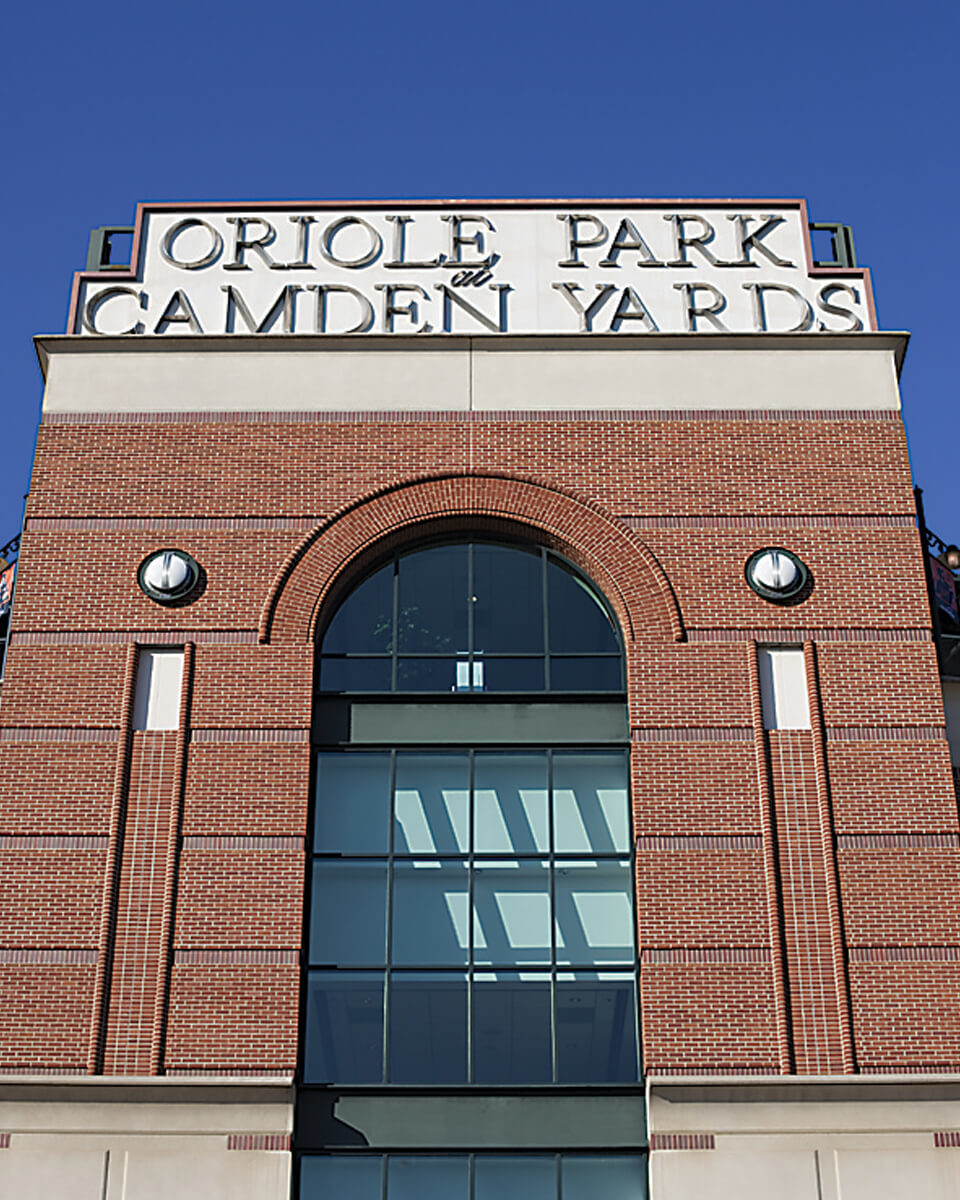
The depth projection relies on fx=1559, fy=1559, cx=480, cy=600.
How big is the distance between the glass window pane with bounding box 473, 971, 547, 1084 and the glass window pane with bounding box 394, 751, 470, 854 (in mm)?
1625

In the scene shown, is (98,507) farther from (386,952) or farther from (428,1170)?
(428,1170)

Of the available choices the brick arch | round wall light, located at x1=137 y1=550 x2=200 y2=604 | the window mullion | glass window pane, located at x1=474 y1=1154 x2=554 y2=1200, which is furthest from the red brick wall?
the window mullion

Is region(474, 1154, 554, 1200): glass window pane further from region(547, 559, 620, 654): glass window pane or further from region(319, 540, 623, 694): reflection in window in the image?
region(547, 559, 620, 654): glass window pane

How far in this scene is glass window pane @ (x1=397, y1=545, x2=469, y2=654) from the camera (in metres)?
19.3

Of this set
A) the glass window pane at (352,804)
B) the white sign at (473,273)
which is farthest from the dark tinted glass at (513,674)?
the white sign at (473,273)

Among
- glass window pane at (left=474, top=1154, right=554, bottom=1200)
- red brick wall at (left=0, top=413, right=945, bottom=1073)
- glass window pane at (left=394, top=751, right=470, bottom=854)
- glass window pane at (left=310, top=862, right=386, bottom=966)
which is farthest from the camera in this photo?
glass window pane at (left=394, top=751, right=470, bottom=854)

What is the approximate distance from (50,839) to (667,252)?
1124cm

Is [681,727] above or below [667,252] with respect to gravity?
below

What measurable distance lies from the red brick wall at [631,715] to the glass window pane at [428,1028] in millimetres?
1205

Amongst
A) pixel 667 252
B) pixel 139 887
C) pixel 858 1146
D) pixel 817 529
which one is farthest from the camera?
pixel 667 252

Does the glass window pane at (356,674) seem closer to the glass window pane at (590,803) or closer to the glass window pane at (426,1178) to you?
the glass window pane at (590,803)

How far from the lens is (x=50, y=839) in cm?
1773

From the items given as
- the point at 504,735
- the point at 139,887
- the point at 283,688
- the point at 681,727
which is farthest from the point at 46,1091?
the point at 681,727

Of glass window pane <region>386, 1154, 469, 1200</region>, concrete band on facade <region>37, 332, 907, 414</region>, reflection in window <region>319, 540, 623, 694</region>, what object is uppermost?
concrete band on facade <region>37, 332, 907, 414</region>
